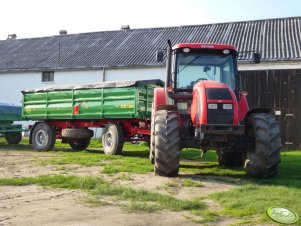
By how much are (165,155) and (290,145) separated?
10.4m

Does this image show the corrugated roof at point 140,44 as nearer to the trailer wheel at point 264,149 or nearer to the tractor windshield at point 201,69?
the tractor windshield at point 201,69

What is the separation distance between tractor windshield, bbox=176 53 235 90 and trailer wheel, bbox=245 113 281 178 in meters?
1.40

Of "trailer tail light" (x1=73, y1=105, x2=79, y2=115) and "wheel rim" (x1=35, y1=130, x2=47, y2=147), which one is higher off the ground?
"trailer tail light" (x1=73, y1=105, x2=79, y2=115)

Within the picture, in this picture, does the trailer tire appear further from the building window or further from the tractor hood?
the building window

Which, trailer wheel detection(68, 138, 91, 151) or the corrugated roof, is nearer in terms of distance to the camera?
trailer wheel detection(68, 138, 91, 151)

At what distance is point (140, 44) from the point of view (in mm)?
24438

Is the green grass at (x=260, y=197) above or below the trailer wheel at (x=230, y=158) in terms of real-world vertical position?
below

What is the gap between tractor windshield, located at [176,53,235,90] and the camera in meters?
9.39

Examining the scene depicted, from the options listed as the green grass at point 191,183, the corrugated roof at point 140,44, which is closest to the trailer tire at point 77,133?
the green grass at point 191,183

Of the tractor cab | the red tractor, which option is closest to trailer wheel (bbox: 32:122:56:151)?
the red tractor

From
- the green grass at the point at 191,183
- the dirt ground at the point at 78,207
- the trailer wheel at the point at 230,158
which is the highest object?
the trailer wheel at the point at 230,158

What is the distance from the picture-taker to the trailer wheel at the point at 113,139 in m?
12.8

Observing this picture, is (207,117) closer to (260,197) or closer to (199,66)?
(199,66)

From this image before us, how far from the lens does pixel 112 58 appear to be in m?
23.2
